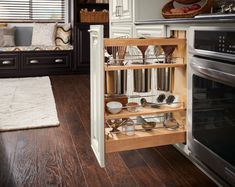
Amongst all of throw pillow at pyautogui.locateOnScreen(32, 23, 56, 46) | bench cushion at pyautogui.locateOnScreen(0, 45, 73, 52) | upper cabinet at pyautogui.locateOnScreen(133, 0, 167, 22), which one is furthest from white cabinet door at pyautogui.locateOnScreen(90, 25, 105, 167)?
throw pillow at pyautogui.locateOnScreen(32, 23, 56, 46)

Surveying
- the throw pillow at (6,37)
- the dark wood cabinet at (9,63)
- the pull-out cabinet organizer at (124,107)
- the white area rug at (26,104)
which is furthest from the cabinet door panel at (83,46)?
the pull-out cabinet organizer at (124,107)

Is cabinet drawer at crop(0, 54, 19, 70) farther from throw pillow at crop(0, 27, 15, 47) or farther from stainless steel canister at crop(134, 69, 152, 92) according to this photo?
stainless steel canister at crop(134, 69, 152, 92)

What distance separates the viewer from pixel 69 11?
5.61 meters

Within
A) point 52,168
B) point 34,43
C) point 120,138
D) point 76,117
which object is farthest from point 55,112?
point 34,43

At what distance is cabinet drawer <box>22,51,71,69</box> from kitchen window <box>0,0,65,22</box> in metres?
0.86

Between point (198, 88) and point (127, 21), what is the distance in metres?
1.38

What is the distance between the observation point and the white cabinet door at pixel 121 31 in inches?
106

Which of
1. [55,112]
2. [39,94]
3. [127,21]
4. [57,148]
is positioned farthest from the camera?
[39,94]

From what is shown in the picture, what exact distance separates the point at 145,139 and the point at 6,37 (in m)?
4.22

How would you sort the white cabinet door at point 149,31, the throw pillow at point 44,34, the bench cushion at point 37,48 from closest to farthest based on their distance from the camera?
1. the white cabinet door at point 149,31
2. the bench cushion at point 37,48
3. the throw pillow at point 44,34

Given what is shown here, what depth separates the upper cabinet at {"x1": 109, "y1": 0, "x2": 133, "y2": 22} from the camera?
2.65 meters

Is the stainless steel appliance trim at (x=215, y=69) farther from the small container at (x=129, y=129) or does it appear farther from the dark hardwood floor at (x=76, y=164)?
the dark hardwood floor at (x=76, y=164)

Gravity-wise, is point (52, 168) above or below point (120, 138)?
below

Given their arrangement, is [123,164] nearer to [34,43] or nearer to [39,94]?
[39,94]
